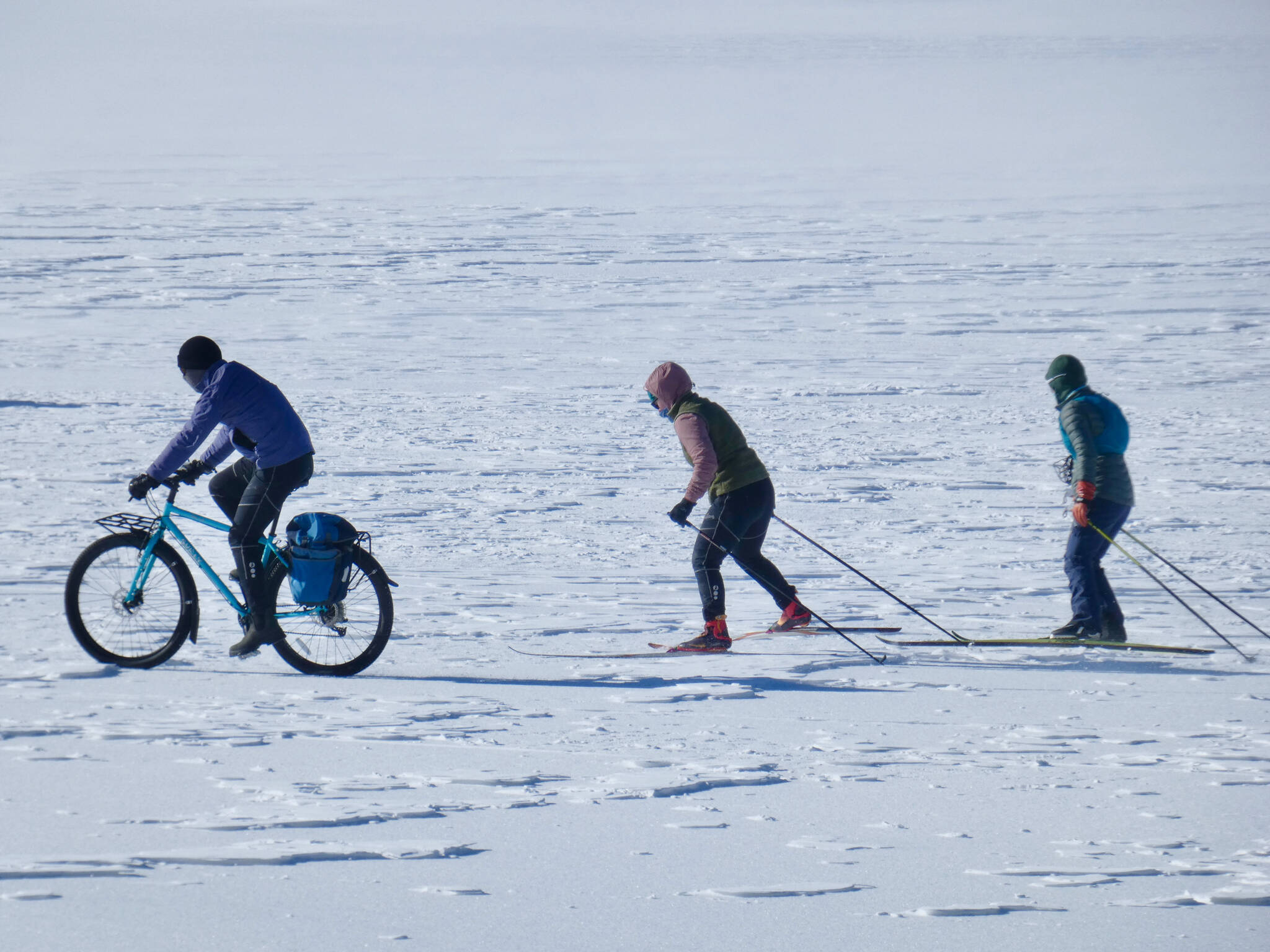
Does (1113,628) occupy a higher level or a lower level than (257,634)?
lower

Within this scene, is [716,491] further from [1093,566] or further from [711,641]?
[1093,566]

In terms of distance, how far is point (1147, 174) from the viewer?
45.7 metres

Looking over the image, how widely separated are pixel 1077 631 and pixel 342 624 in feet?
10.2

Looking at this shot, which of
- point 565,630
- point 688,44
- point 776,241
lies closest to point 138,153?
point 776,241

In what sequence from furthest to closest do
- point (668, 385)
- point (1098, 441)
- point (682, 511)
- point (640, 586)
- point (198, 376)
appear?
point (640, 586) → point (1098, 441) → point (668, 385) → point (682, 511) → point (198, 376)

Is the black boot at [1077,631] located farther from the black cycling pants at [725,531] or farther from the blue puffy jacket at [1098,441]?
the black cycling pants at [725,531]

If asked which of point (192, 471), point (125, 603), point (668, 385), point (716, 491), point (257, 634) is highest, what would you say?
point (668, 385)

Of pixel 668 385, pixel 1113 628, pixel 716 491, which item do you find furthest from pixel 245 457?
pixel 1113 628

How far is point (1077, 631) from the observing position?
262 inches

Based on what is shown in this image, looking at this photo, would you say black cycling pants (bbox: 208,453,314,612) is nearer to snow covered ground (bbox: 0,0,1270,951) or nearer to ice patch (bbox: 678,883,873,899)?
snow covered ground (bbox: 0,0,1270,951)

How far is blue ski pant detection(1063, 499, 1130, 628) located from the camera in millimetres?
6629

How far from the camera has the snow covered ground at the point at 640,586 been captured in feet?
12.3

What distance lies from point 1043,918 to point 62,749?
3032 millimetres

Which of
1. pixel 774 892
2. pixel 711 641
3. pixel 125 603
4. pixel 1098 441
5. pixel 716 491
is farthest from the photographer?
pixel 1098 441
